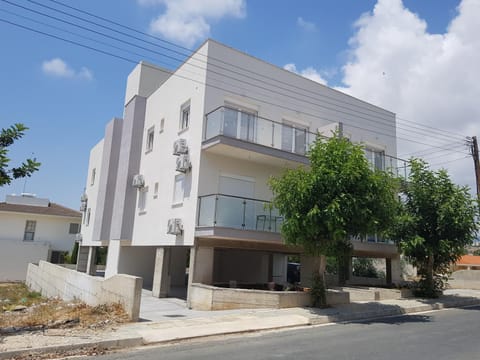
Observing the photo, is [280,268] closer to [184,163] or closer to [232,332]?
[184,163]

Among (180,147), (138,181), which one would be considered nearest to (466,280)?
(180,147)

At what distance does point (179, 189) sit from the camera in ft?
55.9

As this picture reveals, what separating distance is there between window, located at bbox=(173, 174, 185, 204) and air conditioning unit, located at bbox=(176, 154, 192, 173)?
2.52 feet

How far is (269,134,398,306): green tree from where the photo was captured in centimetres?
1257

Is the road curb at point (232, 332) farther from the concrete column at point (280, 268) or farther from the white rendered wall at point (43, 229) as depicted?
the white rendered wall at point (43, 229)

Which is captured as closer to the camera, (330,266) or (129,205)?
(129,205)

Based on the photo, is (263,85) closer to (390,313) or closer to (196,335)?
(390,313)

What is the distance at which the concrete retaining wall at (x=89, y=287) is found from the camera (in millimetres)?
10773

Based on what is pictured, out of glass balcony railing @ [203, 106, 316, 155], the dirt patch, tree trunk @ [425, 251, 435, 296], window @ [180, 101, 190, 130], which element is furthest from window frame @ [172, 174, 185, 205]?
tree trunk @ [425, 251, 435, 296]

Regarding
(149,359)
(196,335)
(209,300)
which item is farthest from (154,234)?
(149,359)

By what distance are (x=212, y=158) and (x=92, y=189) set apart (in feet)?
53.0

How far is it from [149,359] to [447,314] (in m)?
11.2

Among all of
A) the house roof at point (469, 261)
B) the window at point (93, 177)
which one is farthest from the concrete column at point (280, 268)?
the house roof at point (469, 261)

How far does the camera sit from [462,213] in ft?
54.6
